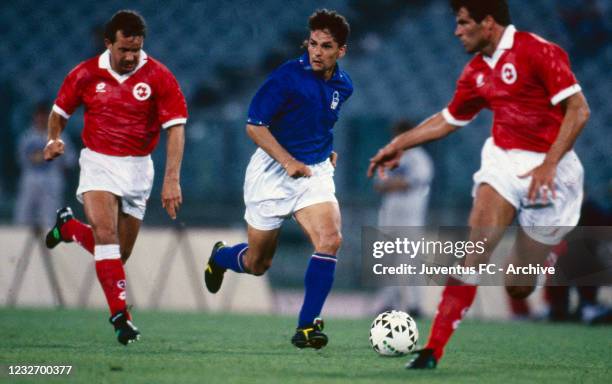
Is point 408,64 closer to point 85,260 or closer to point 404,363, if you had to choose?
point 85,260

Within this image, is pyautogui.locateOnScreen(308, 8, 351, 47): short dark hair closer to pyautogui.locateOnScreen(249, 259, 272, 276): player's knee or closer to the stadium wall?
pyautogui.locateOnScreen(249, 259, 272, 276): player's knee

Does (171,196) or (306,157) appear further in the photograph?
(306,157)

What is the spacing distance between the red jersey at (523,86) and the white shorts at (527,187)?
8 centimetres

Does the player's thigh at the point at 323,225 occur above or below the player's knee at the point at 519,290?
above

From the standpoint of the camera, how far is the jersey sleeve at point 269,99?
23.7 feet

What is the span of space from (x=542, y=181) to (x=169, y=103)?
2.95 m

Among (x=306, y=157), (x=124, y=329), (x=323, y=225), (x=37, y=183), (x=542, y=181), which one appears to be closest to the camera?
(x=542, y=181)

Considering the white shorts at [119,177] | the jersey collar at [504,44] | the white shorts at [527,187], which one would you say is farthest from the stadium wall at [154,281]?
the jersey collar at [504,44]

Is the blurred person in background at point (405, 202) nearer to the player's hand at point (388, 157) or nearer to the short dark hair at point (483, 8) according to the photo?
the player's hand at point (388, 157)

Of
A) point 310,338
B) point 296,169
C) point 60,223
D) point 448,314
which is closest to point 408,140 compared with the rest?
point 296,169

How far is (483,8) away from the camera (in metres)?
6.23

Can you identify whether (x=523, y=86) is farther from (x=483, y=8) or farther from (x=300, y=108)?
(x=300, y=108)

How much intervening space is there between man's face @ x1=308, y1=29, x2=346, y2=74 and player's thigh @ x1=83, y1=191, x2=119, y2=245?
173 cm

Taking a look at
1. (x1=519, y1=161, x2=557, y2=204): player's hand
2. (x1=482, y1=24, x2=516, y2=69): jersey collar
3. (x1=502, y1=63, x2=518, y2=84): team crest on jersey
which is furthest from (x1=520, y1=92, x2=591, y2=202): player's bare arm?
(x1=482, y1=24, x2=516, y2=69): jersey collar
